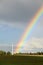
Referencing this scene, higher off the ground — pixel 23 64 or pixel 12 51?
pixel 12 51

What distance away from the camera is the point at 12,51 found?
1516 centimetres

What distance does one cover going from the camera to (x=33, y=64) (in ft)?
23.6

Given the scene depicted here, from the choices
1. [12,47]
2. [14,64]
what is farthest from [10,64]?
[12,47]

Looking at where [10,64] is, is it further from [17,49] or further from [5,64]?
[17,49]

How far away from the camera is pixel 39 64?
7242 millimetres

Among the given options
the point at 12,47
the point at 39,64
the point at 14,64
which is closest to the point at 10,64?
the point at 14,64

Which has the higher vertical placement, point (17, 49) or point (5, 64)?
point (17, 49)

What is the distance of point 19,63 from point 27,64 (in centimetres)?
36

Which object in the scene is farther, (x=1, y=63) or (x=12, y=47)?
(x=12, y=47)

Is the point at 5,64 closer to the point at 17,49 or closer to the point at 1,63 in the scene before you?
the point at 1,63

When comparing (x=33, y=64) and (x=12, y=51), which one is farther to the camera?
(x=12, y=51)

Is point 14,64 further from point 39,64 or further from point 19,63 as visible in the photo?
point 39,64

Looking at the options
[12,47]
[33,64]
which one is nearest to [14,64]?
[33,64]

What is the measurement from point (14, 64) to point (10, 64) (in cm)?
16
